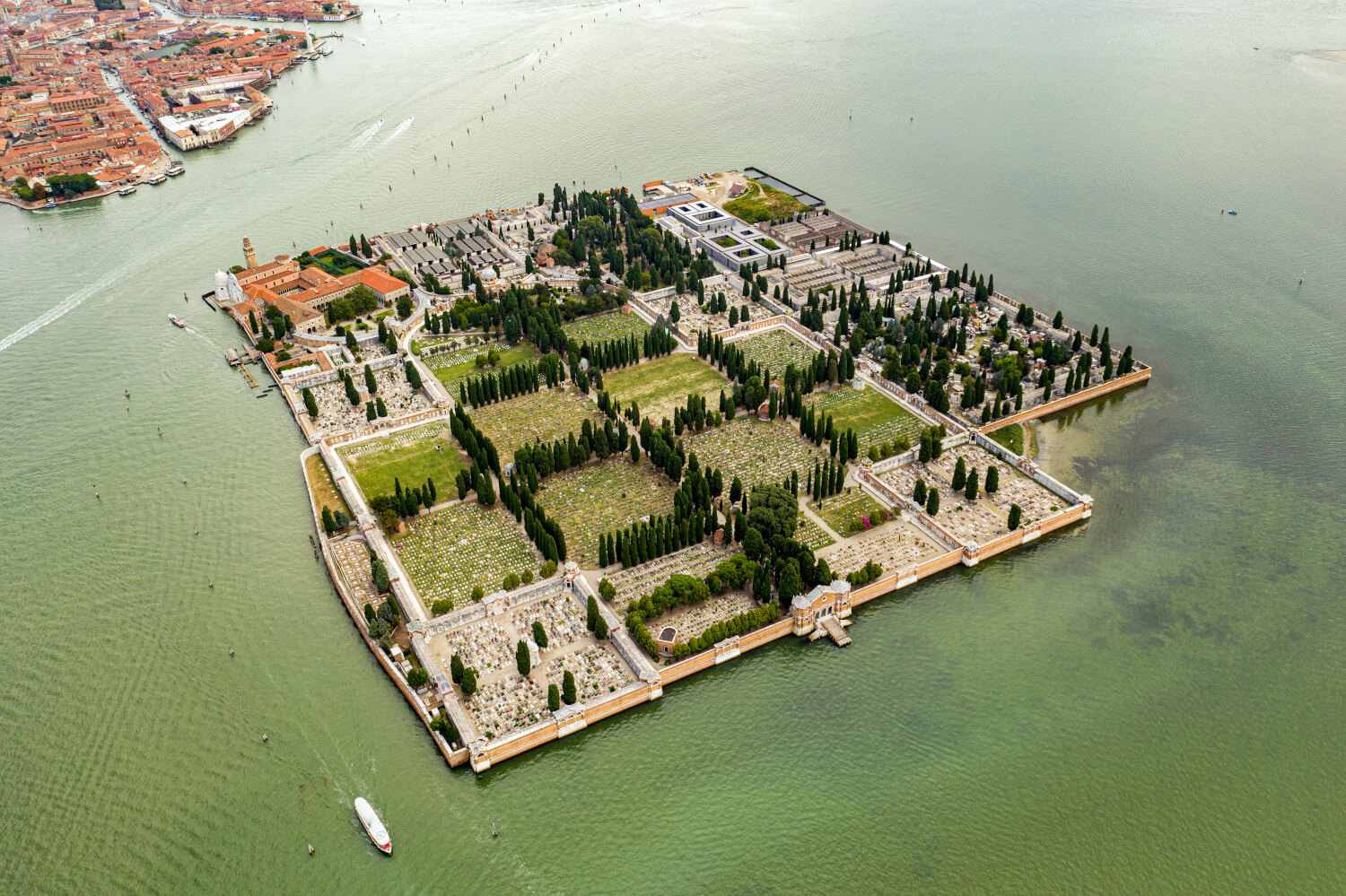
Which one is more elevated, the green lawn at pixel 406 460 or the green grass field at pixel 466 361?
the green grass field at pixel 466 361

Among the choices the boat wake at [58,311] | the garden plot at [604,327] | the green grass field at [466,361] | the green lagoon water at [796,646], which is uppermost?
the boat wake at [58,311]

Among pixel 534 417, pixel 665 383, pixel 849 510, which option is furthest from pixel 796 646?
pixel 665 383

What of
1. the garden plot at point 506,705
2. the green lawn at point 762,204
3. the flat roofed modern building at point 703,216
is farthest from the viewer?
the green lawn at point 762,204

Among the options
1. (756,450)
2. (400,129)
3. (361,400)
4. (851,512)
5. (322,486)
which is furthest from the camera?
(400,129)

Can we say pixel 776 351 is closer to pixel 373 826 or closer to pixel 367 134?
pixel 373 826

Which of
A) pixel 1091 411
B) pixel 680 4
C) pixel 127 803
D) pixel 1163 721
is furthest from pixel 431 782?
pixel 680 4

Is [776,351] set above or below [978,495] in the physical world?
above

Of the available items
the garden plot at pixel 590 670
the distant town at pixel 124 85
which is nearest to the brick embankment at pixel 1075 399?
the garden plot at pixel 590 670

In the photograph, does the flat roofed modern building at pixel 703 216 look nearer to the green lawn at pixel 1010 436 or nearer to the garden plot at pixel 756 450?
the garden plot at pixel 756 450
